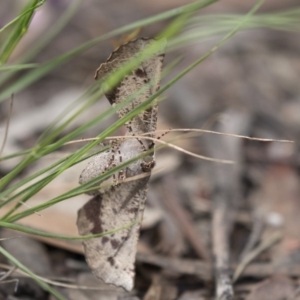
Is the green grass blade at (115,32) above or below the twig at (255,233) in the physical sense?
above

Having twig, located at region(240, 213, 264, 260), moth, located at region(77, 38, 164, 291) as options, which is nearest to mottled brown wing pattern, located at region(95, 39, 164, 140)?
moth, located at region(77, 38, 164, 291)

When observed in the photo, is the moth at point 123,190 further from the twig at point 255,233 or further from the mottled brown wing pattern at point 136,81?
the twig at point 255,233

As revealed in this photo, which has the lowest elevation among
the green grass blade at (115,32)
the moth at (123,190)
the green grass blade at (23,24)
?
the moth at (123,190)

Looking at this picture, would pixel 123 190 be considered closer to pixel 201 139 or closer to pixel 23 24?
pixel 23 24

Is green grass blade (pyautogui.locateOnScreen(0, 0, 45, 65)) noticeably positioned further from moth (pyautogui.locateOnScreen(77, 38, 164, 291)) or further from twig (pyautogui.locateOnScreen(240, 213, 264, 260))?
twig (pyautogui.locateOnScreen(240, 213, 264, 260))

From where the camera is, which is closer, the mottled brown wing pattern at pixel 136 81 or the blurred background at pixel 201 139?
the mottled brown wing pattern at pixel 136 81

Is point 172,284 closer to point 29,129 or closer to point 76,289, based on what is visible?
point 76,289

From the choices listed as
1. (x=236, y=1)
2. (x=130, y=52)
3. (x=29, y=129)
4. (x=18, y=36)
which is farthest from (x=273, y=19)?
(x=236, y=1)

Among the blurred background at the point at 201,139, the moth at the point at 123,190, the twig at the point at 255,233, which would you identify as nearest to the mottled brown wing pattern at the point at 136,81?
the moth at the point at 123,190
